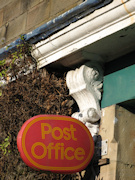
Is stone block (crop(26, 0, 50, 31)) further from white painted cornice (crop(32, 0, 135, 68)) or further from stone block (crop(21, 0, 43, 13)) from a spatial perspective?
white painted cornice (crop(32, 0, 135, 68))

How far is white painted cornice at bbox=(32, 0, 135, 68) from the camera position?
385 centimetres

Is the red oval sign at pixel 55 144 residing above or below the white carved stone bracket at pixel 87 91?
below

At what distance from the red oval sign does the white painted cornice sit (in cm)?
83

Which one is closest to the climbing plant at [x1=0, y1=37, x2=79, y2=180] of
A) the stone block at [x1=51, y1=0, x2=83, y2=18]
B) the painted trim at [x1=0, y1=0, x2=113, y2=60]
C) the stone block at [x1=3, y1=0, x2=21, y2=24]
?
the painted trim at [x1=0, y1=0, x2=113, y2=60]

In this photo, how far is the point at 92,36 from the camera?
13.5 feet

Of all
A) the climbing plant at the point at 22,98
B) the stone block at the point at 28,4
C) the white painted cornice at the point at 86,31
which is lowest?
the climbing plant at the point at 22,98

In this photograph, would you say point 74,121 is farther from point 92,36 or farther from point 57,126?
point 92,36

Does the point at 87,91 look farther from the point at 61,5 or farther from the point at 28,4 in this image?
the point at 28,4

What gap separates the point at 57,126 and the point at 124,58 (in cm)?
105

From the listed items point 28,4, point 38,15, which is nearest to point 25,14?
point 28,4

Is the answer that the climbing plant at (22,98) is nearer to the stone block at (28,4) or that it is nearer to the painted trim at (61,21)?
the painted trim at (61,21)

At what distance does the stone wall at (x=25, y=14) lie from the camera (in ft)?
15.2

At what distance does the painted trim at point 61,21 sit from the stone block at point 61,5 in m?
0.23

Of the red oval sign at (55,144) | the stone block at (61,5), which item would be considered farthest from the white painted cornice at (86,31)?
the red oval sign at (55,144)
